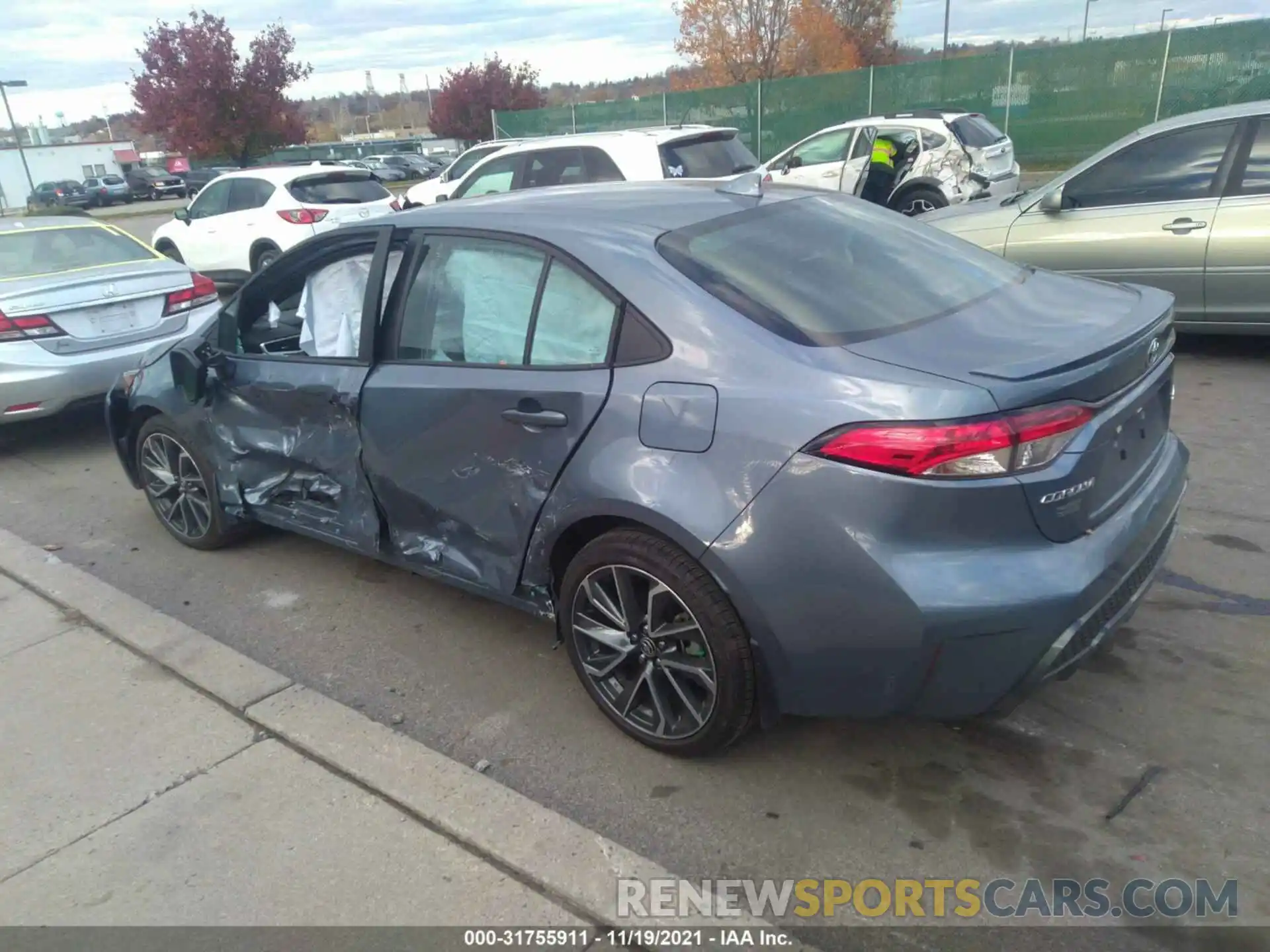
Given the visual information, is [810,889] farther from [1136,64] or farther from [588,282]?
[1136,64]

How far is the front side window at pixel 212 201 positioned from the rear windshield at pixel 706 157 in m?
6.19

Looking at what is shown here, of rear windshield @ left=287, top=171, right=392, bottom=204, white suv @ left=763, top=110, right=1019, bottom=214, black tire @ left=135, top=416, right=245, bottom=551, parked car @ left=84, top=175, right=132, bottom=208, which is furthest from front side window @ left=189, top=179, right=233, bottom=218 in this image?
parked car @ left=84, top=175, right=132, bottom=208

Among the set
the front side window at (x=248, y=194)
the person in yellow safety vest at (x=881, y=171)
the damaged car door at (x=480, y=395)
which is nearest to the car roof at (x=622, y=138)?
the person in yellow safety vest at (x=881, y=171)

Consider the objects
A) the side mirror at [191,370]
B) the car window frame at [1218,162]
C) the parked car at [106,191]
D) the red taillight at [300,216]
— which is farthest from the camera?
the parked car at [106,191]

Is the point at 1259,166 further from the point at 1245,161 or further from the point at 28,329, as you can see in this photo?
Result: the point at 28,329

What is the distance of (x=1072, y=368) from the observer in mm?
2592

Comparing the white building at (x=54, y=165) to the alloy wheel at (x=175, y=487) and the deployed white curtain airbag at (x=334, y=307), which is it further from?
the deployed white curtain airbag at (x=334, y=307)

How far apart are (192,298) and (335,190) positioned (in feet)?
17.7

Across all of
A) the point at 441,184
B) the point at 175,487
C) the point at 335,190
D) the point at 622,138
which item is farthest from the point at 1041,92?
the point at 175,487

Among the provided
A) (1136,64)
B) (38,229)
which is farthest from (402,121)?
(38,229)

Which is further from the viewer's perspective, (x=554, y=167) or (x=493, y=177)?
(x=493, y=177)

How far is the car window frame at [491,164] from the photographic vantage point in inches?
411

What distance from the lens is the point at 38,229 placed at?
7.27 metres

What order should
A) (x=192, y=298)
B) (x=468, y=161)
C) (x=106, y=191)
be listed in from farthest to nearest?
(x=106, y=191) < (x=468, y=161) < (x=192, y=298)
